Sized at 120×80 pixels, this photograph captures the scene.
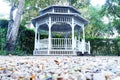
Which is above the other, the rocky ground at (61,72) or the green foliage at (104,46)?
the green foliage at (104,46)

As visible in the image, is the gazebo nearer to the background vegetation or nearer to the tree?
the background vegetation

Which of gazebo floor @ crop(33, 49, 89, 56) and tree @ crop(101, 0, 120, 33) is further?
tree @ crop(101, 0, 120, 33)

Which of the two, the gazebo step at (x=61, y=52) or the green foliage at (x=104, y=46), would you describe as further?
the green foliage at (x=104, y=46)

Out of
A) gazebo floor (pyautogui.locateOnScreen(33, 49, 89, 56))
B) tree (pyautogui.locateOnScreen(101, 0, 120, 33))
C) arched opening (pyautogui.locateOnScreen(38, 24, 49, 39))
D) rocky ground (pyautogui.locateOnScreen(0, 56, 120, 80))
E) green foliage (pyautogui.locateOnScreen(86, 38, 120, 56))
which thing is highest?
tree (pyautogui.locateOnScreen(101, 0, 120, 33))

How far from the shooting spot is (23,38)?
2147cm

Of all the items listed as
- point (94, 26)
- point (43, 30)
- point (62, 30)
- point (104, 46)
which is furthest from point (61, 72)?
point (94, 26)

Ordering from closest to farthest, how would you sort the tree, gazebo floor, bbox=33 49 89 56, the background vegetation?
gazebo floor, bbox=33 49 89 56 → the background vegetation → the tree

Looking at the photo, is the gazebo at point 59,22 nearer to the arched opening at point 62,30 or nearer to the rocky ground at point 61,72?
the arched opening at point 62,30

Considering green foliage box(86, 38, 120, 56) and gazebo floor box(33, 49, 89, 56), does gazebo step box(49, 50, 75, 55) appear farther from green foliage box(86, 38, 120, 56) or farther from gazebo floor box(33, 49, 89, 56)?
green foliage box(86, 38, 120, 56)

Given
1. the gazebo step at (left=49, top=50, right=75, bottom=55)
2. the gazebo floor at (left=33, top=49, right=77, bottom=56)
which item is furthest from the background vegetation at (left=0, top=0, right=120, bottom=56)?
the gazebo step at (left=49, top=50, right=75, bottom=55)

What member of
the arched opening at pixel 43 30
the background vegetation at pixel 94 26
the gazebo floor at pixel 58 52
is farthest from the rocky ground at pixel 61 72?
the arched opening at pixel 43 30

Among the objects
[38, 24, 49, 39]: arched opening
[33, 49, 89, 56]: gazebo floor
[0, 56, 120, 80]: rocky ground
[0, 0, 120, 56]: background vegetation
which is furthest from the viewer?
[38, 24, 49, 39]: arched opening

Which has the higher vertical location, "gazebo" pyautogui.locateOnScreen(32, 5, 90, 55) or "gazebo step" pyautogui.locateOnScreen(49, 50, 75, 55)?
"gazebo" pyautogui.locateOnScreen(32, 5, 90, 55)

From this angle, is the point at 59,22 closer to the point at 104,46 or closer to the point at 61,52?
the point at 61,52
